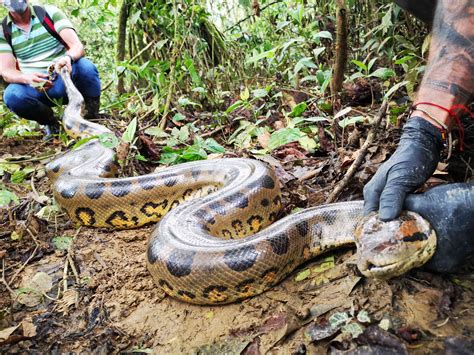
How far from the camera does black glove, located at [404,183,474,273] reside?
2293mm

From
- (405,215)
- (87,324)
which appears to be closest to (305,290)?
(405,215)

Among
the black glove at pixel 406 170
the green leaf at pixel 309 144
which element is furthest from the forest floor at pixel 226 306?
the black glove at pixel 406 170

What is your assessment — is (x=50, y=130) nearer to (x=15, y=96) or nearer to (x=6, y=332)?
(x=15, y=96)

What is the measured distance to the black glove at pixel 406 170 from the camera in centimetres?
242

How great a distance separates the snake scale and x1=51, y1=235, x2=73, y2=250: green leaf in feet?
1.29

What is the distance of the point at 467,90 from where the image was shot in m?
2.57

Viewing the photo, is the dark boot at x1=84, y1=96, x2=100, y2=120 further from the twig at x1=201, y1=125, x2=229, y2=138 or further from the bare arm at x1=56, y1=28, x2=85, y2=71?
the twig at x1=201, y1=125, x2=229, y2=138

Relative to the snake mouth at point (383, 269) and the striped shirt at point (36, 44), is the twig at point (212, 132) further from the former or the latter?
the snake mouth at point (383, 269)

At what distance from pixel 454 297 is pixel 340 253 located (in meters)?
0.99

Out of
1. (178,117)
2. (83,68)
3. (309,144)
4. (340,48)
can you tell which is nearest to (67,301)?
(309,144)

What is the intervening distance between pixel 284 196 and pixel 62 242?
232cm

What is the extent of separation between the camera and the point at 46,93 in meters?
6.83

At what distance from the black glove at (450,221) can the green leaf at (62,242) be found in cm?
Answer: 322

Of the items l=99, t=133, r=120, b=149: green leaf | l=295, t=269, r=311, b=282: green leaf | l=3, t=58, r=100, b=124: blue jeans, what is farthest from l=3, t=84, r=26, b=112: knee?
l=295, t=269, r=311, b=282: green leaf
